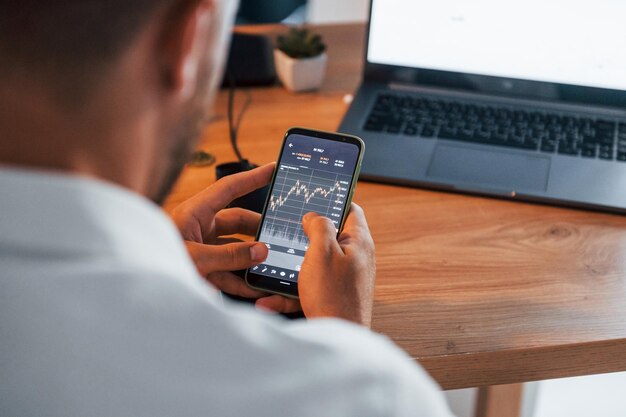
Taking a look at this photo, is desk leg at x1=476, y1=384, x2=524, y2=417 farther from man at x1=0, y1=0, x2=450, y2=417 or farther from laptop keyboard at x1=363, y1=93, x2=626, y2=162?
man at x1=0, y1=0, x2=450, y2=417

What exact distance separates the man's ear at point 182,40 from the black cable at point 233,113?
21.2 inches

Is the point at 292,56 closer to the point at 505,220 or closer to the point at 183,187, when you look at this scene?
the point at 183,187

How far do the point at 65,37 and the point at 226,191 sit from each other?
1.42 ft

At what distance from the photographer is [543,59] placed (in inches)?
40.6

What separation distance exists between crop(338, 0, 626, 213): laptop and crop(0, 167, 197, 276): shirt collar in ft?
1.97

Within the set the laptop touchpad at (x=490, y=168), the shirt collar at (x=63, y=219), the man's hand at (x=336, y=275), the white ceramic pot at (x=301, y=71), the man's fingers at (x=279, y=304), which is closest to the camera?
the shirt collar at (x=63, y=219)

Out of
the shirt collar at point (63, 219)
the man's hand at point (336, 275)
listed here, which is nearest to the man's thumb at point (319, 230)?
the man's hand at point (336, 275)

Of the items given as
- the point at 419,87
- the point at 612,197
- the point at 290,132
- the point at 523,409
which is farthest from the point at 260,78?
the point at 523,409

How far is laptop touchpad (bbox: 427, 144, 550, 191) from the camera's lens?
3.01 feet

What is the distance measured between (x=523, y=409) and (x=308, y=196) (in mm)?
657

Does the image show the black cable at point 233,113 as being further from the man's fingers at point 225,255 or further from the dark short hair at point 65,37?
the dark short hair at point 65,37

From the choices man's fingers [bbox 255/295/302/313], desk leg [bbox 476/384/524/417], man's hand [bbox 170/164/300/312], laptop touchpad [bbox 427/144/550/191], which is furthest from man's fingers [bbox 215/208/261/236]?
desk leg [bbox 476/384/524/417]

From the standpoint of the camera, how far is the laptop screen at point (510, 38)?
99cm

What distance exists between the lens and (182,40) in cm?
40
